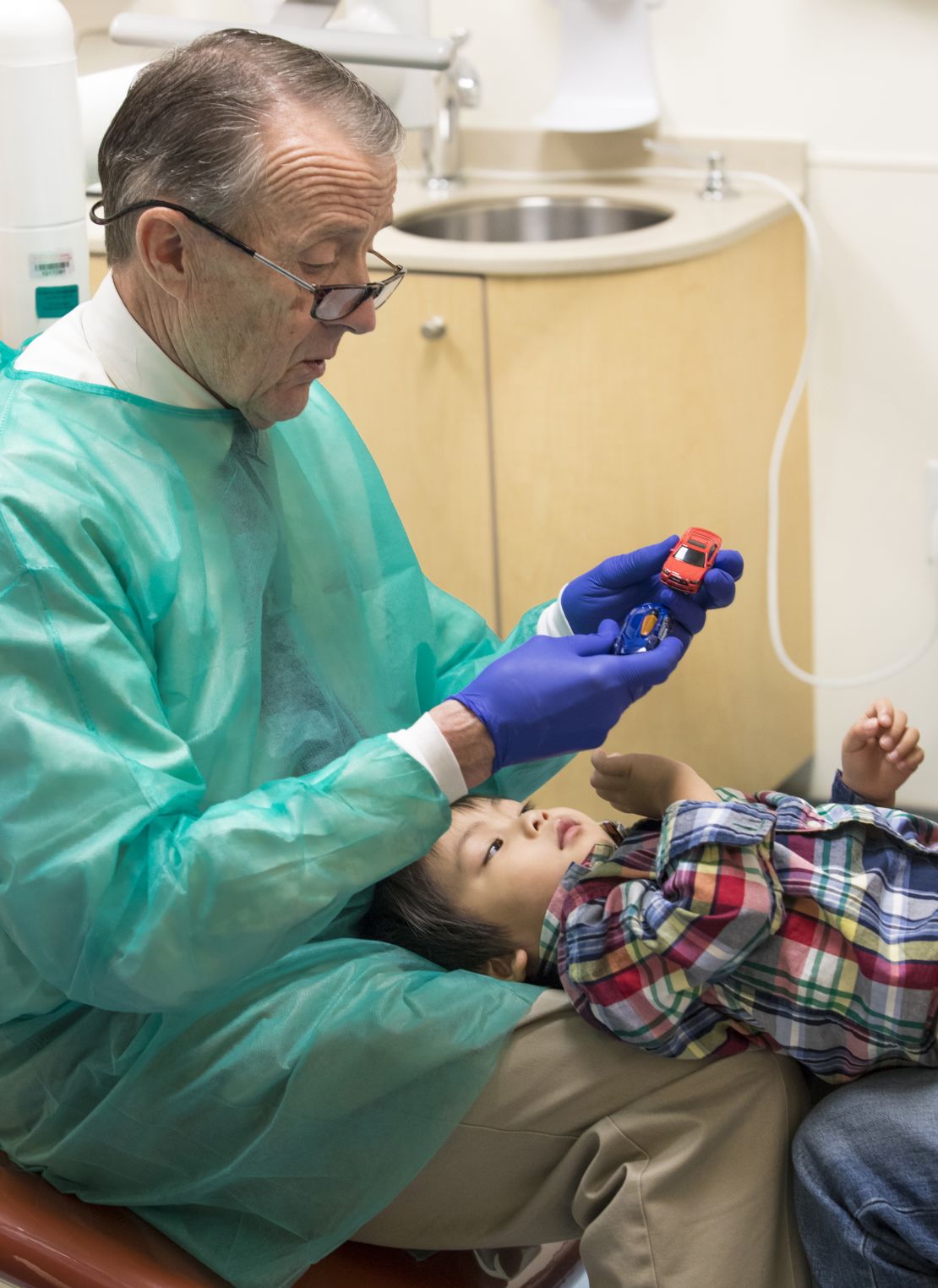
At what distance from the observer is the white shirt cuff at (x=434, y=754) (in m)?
1.20

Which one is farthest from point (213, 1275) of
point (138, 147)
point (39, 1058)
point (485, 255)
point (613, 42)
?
point (613, 42)

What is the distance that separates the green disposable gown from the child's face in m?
0.09

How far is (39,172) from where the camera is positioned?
4.83ft

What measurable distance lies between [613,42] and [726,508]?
2.66 ft

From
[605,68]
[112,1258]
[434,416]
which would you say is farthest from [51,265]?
[605,68]

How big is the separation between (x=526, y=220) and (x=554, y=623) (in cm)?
142

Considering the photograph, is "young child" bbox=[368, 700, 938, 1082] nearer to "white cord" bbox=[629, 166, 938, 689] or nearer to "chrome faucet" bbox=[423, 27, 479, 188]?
"white cord" bbox=[629, 166, 938, 689]

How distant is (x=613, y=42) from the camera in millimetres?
2658

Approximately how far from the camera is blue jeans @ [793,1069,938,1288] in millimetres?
1154

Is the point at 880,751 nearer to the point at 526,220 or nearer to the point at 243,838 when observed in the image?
the point at 243,838

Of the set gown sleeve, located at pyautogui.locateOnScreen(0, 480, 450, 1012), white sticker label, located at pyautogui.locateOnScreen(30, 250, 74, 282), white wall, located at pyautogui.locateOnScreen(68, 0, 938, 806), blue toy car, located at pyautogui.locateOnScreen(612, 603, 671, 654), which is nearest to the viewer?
gown sleeve, located at pyautogui.locateOnScreen(0, 480, 450, 1012)

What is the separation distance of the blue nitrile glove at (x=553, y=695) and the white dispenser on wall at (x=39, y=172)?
598 mm

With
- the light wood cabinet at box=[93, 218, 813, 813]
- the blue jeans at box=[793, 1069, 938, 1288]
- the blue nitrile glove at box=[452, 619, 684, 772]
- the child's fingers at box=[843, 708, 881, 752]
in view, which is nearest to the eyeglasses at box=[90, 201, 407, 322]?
the blue nitrile glove at box=[452, 619, 684, 772]

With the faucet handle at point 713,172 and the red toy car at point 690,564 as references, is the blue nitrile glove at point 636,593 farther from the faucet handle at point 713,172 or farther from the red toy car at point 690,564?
the faucet handle at point 713,172
